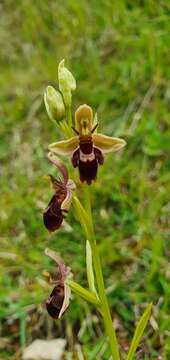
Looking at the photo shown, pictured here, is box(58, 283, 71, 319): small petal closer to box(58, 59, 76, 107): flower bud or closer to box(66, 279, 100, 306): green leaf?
box(66, 279, 100, 306): green leaf

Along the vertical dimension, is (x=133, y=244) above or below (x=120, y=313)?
above

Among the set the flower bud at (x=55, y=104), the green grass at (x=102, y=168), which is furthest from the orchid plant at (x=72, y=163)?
the green grass at (x=102, y=168)

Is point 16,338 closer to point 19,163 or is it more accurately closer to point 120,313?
point 120,313

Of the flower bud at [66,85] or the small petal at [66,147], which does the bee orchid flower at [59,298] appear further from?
the flower bud at [66,85]

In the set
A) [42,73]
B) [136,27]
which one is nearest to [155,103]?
[136,27]

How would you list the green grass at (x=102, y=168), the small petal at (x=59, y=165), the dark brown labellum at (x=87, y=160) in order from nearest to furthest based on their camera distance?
the dark brown labellum at (x=87, y=160), the small petal at (x=59, y=165), the green grass at (x=102, y=168)

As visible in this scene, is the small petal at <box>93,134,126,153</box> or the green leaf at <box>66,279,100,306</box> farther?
the green leaf at <box>66,279,100,306</box>

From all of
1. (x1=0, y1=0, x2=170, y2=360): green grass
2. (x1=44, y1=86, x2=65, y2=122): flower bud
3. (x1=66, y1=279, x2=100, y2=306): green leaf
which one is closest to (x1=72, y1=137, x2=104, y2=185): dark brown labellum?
(x1=44, y1=86, x2=65, y2=122): flower bud
